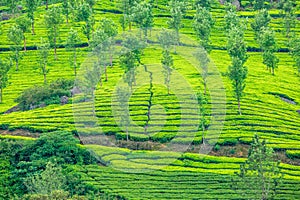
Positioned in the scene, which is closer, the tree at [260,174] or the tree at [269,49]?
the tree at [260,174]

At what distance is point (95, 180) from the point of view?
69500 mm

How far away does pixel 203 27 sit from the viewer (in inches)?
4230

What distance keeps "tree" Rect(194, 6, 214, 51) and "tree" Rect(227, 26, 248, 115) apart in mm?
4008

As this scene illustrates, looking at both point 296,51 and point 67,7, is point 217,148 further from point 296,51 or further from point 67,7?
point 67,7

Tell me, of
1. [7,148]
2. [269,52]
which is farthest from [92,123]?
[269,52]

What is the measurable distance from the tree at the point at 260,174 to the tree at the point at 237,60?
78.9 ft

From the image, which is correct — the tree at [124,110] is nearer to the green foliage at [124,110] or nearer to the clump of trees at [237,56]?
the green foliage at [124,110]

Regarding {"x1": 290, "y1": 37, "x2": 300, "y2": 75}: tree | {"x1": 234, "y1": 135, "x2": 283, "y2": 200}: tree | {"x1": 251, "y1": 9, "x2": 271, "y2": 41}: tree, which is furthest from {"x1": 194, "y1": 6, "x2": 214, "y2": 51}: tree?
{"x1": 234, "y1": 135, "x2": 283, "y2": 200}: tree

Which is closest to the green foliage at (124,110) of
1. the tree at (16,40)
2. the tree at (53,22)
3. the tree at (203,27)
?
the tree at (203,27)

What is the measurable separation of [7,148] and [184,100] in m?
29.2

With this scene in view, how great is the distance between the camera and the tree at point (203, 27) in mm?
104812

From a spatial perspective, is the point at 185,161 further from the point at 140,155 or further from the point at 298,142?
the point at 298,142

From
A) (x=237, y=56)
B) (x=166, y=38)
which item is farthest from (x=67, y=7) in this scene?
(x=237, y=56)

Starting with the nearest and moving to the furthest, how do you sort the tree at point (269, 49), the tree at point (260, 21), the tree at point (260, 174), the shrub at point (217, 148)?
1. the tree at point (260, 174)
2. the shrub at point (217, 148)
3. the tree at point (269, 49)
4. the tree at point (260, 21)
